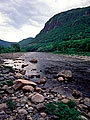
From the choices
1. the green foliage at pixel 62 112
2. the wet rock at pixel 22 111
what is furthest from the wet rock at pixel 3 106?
the green foliage at pixel 62 112

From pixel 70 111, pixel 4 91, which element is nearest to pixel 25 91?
pixel 4 91

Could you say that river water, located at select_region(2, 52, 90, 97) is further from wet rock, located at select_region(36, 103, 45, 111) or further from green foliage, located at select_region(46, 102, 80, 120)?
wet rock, located at select_region(36, 103, 45, 111)

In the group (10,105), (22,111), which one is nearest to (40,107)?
(22,111)

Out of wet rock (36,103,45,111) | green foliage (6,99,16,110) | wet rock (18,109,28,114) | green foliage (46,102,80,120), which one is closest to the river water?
green foliage (46,102,80,120)

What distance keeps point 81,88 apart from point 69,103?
5.06m

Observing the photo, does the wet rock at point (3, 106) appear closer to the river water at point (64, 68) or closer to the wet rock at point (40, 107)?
the wet rock at point (40, 107)

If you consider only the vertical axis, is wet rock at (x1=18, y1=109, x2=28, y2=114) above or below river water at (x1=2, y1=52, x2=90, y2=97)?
above

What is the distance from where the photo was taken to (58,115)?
21.0ft

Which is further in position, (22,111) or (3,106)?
(3,106)

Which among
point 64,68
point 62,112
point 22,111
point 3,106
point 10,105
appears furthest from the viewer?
point 64,68

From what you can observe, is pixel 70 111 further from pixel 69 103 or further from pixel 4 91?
pixel 4 91

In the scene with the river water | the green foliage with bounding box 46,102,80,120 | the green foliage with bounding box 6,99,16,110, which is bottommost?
the river water

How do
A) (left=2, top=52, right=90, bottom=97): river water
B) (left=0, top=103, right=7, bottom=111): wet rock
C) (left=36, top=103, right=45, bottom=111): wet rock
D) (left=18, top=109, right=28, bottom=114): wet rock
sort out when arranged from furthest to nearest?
1. (left=2, top=52, right=90, bottom=97): river water
2. (left=36, top=103, right=45, bottom=111): wet rock
3. (left=0, top=103, right=7, bottom=111): wet rock
4. (left=18, top=109, right=28, bottom=114): wet rock

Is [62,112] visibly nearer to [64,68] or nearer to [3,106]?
[3,106]
